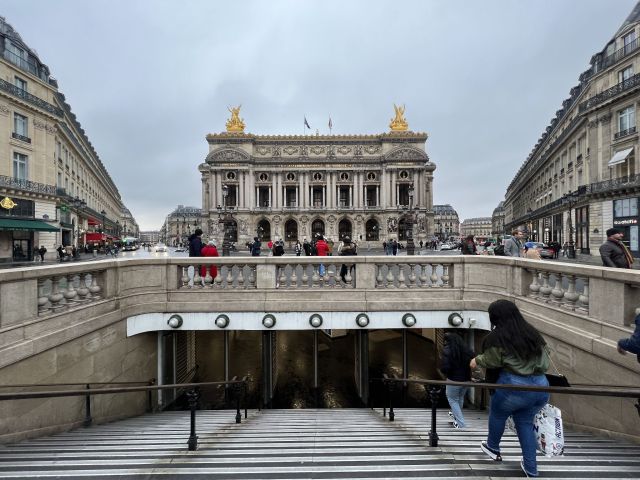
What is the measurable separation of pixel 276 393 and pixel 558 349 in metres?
6.62

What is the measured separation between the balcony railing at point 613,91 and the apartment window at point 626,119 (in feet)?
5.53

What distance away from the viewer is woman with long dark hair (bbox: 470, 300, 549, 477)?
3178mm

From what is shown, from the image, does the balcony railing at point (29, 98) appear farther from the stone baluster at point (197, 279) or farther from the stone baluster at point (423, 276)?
the stone baluster at point (423, 276)

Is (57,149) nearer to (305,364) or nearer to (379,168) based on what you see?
Answer: (305,364)

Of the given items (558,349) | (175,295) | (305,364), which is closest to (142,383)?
(175,295)

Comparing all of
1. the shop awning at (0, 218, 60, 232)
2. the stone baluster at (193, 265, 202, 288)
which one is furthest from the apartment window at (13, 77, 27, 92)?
the stone baluster at (193, 265, 202, 288)

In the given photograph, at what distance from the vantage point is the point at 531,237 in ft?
203

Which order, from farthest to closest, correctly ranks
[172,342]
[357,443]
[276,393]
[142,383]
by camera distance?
1. [276,393]
2. [172,342]
3. [142,383]
4. [357,443]

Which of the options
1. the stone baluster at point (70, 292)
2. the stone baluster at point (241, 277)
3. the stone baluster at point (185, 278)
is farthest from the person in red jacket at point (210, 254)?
the stone baluster at point (70, 292)

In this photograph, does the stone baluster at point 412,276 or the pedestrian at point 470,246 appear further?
the pedestrian at point 470,246

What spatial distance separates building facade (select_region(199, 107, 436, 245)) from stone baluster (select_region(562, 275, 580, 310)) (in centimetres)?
7084

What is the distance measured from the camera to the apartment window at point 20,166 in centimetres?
3027

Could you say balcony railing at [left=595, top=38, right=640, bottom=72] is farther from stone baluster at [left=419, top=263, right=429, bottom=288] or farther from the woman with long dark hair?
the woman with long dark hair

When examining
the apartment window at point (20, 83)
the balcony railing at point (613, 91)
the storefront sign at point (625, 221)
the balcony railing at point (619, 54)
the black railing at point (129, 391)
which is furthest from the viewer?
the balcony railing at point (619, 54)
